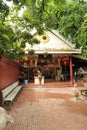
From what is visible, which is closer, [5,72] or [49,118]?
[49,118]

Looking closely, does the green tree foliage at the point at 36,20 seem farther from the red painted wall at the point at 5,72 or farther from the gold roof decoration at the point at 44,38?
the gold roof decoration at the point at 44,38

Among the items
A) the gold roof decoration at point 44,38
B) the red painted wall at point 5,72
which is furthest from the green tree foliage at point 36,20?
the gold roof decoration at point 44,38

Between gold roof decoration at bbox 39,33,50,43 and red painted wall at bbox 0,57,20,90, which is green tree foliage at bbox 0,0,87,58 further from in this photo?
gold roof decoration at bbox 39,33,50,43

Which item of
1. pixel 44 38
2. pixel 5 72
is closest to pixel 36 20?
pixel 5 72

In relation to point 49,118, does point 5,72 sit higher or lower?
higher

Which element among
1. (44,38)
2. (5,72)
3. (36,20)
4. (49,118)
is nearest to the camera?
(49,118)

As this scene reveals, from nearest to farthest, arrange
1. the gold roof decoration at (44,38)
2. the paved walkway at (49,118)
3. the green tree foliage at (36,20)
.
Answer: the paved walkway at (49,118) → the green tree foliage at (36,20) → the gold roof decoration at (44,38)

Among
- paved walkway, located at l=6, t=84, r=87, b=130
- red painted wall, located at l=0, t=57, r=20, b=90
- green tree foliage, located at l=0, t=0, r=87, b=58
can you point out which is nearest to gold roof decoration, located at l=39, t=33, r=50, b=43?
green tree foliage, located at l=0, t=0, r=87, b=58

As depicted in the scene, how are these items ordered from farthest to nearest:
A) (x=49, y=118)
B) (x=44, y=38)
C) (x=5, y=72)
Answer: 1. (x=44, y=38)
2. (x=5, y=72)
3. (x=49, y=118)

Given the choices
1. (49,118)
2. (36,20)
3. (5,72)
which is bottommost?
(49,118)

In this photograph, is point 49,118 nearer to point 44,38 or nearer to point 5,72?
point 5,72

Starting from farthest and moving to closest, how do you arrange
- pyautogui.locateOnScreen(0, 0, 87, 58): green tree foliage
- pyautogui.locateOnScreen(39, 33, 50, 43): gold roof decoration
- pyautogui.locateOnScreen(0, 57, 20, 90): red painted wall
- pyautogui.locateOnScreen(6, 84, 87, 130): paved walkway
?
pyautogui.locateOnScreen(39, 33, 50, 43): gold roof decoration < pyautogui.locateOnScreen(0, 57, 20, 90): red painted wall < pyautogui.locateOnScreen(0, 0, 87, 58): green tree foliage < pyautogui.locateOnScreen(6, 84, 87, 130): paved walkway

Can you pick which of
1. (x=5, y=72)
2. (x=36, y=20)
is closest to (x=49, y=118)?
(x=36, y=20)

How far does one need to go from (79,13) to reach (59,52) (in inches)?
246
